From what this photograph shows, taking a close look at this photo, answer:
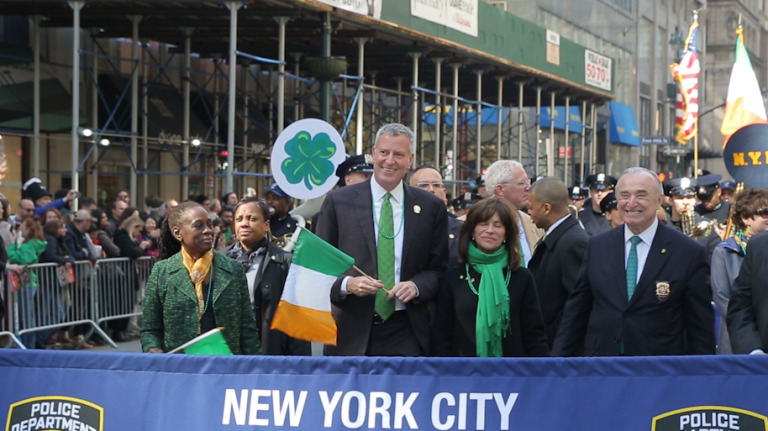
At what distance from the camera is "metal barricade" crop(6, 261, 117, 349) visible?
39.8ft

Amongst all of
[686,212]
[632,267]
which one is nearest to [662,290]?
[632,267]

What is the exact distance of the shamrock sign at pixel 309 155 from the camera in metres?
10.2

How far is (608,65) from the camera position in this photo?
3931cm

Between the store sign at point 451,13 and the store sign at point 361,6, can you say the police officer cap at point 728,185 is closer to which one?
the store sign at point 361,6

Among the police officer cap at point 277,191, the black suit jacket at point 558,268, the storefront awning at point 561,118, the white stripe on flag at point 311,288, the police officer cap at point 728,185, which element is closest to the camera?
the white stripe on flag at point 311,288

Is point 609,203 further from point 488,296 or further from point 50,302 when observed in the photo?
point 50,302

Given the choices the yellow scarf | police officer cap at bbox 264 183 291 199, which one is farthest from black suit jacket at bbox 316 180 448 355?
police officer cap at bbox 264 183 291 199

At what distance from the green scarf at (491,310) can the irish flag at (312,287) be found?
2.21 ft

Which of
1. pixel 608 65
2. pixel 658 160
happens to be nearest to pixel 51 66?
pixel 608 65

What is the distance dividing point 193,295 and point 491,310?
1.45 metres

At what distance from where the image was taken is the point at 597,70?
125ft

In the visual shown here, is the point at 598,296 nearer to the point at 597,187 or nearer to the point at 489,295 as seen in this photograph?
the point at 489,295

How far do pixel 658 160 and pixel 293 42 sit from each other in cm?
3954

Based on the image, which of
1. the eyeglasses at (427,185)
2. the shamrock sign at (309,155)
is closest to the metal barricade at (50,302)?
the shamrock sign at (309,155)
